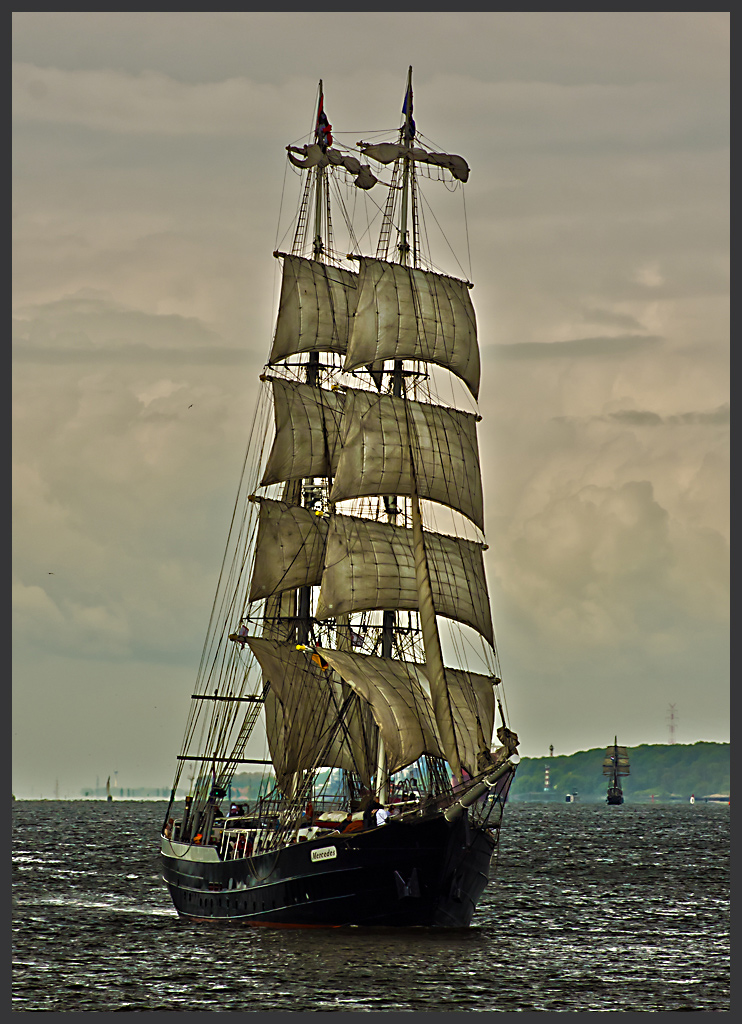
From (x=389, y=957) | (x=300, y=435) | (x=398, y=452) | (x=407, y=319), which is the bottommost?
(x=389, y=957)

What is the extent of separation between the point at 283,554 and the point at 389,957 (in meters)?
28.8

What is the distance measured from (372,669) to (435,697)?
671 cm

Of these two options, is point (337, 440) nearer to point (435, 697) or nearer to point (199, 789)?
point (199, 789)

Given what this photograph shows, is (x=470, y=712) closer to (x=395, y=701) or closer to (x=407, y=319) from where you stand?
(x=395, y=701)

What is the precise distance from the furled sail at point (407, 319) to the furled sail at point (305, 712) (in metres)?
14.2

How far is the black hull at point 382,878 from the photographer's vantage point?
56.8m

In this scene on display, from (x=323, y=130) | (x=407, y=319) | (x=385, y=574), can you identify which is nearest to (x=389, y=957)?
(x=385, y=574)

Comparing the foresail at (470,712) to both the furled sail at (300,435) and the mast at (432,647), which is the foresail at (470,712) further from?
the furled sail at (300,435)

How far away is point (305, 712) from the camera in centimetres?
7269

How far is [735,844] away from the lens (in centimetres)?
6166

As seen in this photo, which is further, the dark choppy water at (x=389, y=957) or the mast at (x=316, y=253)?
the mast at (x=316, y=253)

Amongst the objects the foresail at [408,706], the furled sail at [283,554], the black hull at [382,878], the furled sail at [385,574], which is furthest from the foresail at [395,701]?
the furled sail at [283,554]

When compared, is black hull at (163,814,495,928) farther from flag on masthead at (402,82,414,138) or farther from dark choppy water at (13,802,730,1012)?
flag on masthead at (402,82,414,138)

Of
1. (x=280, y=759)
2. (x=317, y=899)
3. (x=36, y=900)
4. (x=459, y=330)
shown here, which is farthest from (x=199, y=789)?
(x=459, y=330)
